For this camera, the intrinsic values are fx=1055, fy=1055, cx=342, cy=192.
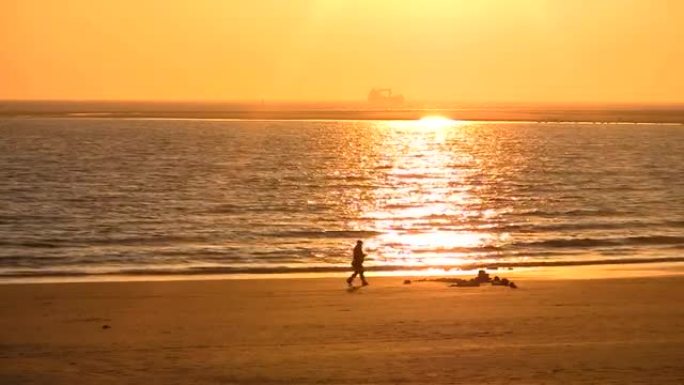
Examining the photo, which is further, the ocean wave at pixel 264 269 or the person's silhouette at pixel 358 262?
the ocean wave at pixel 264 269

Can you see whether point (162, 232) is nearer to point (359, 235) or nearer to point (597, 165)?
point (359, 235)

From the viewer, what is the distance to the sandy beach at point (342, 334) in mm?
16594

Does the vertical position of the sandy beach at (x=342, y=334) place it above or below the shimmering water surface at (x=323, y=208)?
above

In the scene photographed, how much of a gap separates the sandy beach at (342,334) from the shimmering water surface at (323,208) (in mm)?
6983

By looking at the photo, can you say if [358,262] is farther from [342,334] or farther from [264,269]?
[342,334]

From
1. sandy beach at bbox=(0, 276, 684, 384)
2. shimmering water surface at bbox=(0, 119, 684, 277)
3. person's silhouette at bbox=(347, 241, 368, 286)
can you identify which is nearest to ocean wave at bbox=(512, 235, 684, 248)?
shimmering water surface at bbox=(0, 119, 684, 277)

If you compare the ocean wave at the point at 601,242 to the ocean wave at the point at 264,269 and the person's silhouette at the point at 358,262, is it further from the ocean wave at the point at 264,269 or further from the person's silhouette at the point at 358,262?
the person's silhouette at the point at 358,262

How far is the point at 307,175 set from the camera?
74188 millimetres

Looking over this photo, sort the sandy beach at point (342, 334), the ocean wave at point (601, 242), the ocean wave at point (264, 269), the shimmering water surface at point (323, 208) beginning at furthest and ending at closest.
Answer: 1. the ocean wave at point (601, 242)
2. the shimmering water surface at point (323, 208)
3. the ocean wave at point (264, 269)
4. the sandy beach at point (342, 334)

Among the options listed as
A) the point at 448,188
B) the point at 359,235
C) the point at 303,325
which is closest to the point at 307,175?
the point at 448,188

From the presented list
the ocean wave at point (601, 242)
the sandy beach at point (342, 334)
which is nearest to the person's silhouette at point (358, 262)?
the sandy beach at point (342, 334)

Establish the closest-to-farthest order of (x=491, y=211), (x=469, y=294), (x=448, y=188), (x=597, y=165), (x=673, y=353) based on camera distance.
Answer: (x=673, y=353), (x=469, y=294), (x=491, y=211), (x=448, y=188), (x=597, y=165)

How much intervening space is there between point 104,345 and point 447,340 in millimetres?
6095

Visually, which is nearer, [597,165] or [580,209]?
[580,209]
